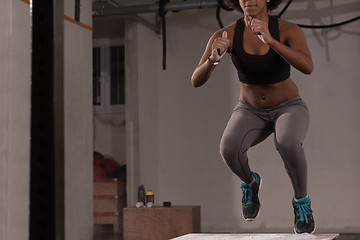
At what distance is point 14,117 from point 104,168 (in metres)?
2.84

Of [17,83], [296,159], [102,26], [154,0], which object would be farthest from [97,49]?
[296,159]

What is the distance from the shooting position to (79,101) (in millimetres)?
6188

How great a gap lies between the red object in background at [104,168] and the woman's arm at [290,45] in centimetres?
554

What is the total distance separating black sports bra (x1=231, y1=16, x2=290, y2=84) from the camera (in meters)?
2.57

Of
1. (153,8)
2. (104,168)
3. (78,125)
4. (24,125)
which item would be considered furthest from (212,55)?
(104,168)

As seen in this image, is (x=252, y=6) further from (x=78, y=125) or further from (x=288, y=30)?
(x=78, y=125)

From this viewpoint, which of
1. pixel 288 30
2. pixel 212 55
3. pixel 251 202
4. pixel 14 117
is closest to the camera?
pixel 212 55

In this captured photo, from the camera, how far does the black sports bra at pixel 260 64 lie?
257 cm

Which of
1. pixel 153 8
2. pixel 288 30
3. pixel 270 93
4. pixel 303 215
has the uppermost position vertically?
pixel 153 8

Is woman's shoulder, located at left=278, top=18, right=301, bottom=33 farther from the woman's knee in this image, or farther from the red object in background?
the red object in background

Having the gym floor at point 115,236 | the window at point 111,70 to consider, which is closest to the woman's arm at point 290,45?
the gym floor at point 115,236

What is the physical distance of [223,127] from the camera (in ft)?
25.6

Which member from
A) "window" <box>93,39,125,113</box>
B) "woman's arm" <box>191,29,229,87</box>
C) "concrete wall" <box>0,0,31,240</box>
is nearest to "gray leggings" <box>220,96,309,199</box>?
"woman's arm" <box>191,29,229,87</box>

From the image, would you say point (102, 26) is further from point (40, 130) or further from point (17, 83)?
point (40, 130)
